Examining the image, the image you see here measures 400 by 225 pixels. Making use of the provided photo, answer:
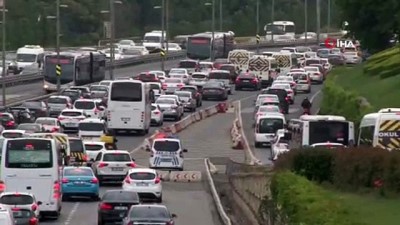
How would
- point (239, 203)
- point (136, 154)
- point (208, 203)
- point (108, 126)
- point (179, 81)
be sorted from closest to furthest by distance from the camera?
point (239, 203), point (208, 203), point (136, 154), point (108, 126), point (179, 81)

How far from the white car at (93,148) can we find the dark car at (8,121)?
398 inches

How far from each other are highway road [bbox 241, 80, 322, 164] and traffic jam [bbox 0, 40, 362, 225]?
1.88 feet

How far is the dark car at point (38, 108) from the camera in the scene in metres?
76.5

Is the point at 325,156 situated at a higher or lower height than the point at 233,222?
higher

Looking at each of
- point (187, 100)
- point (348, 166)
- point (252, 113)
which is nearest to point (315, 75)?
point (252, 113)

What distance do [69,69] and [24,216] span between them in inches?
2352

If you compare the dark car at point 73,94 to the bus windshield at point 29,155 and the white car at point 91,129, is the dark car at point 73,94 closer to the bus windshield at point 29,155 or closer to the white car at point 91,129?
the white car at point 91,129

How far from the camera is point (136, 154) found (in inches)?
2552

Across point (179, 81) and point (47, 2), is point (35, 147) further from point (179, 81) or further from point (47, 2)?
point (47, 2)

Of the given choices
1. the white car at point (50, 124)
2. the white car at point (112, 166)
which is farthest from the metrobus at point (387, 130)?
the white car at point (50, 124)

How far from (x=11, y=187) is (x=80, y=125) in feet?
82.2

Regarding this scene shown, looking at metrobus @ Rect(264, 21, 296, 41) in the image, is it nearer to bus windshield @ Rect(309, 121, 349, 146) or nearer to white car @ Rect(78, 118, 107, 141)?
white car @ Rect(78, 118, 107, 141)

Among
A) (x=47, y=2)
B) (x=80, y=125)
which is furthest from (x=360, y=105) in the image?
(x=47, y=2)

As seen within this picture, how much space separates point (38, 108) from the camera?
3049 inches
